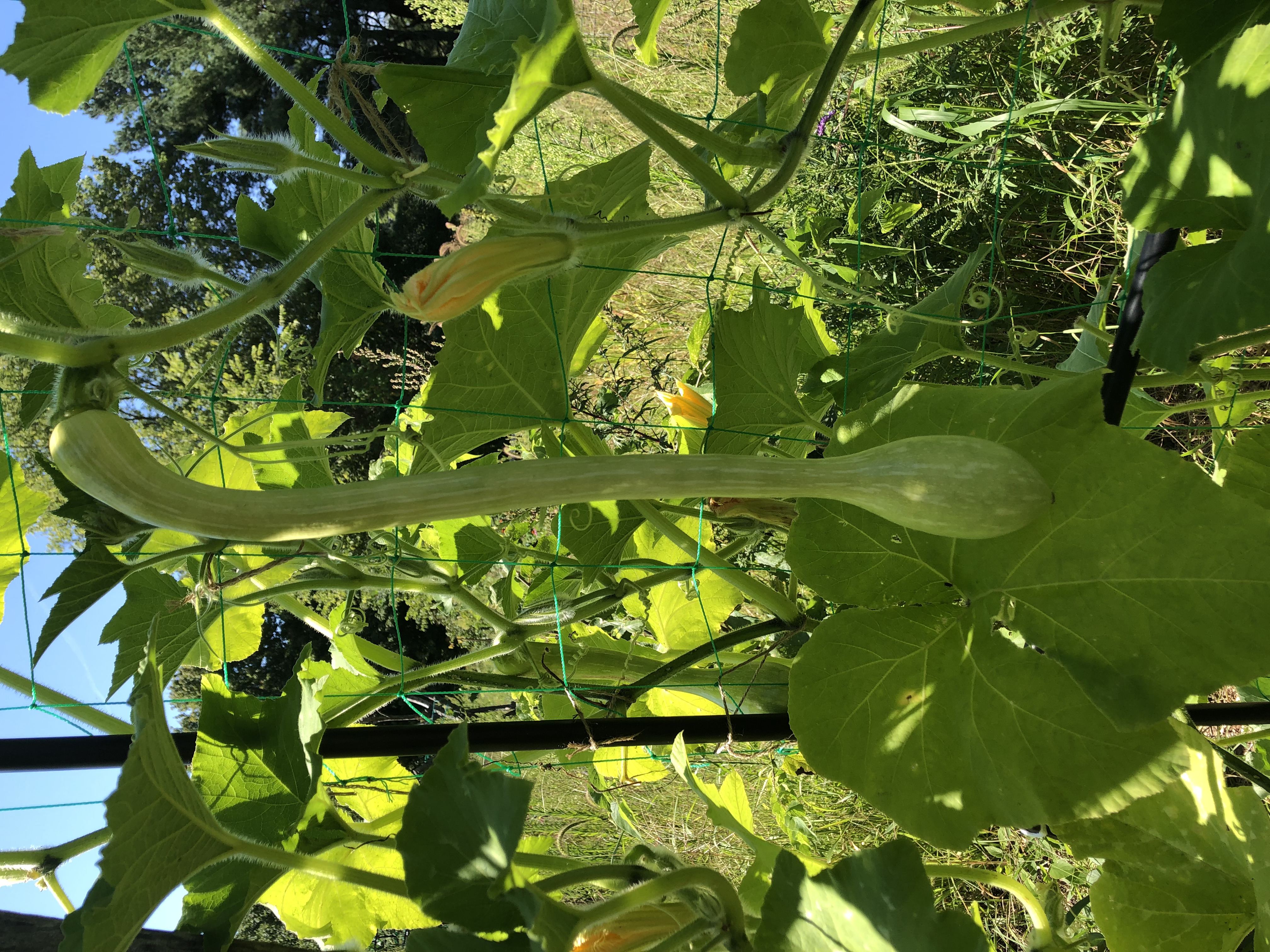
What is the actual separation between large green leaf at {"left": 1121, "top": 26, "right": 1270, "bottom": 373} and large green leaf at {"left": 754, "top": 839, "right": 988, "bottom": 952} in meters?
0.45

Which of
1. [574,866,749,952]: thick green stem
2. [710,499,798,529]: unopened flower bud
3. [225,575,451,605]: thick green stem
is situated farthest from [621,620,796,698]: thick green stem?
[574,866,749,952]: thick green stem

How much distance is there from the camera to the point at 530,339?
1.01m

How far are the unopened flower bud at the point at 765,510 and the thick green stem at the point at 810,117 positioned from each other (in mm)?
359

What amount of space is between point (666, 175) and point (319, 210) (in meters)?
2.29

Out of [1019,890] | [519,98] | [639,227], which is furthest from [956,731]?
[519,98]

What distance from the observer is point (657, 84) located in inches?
134

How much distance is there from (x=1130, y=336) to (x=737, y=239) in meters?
2.09

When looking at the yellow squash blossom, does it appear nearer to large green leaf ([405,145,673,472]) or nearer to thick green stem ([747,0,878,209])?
large green leaf ([405,145,673,472])

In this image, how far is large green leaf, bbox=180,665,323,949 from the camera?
745 millimetres

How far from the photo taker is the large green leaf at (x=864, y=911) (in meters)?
0.62

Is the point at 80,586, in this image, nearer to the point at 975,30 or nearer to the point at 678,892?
the point at 678,892

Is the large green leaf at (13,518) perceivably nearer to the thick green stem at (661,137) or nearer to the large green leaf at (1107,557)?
the thick green stem at (661,137)

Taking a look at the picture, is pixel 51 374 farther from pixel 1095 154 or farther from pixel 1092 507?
pixel 1095 154

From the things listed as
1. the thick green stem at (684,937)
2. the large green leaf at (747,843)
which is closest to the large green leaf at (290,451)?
the large green leaf at (747,843)
